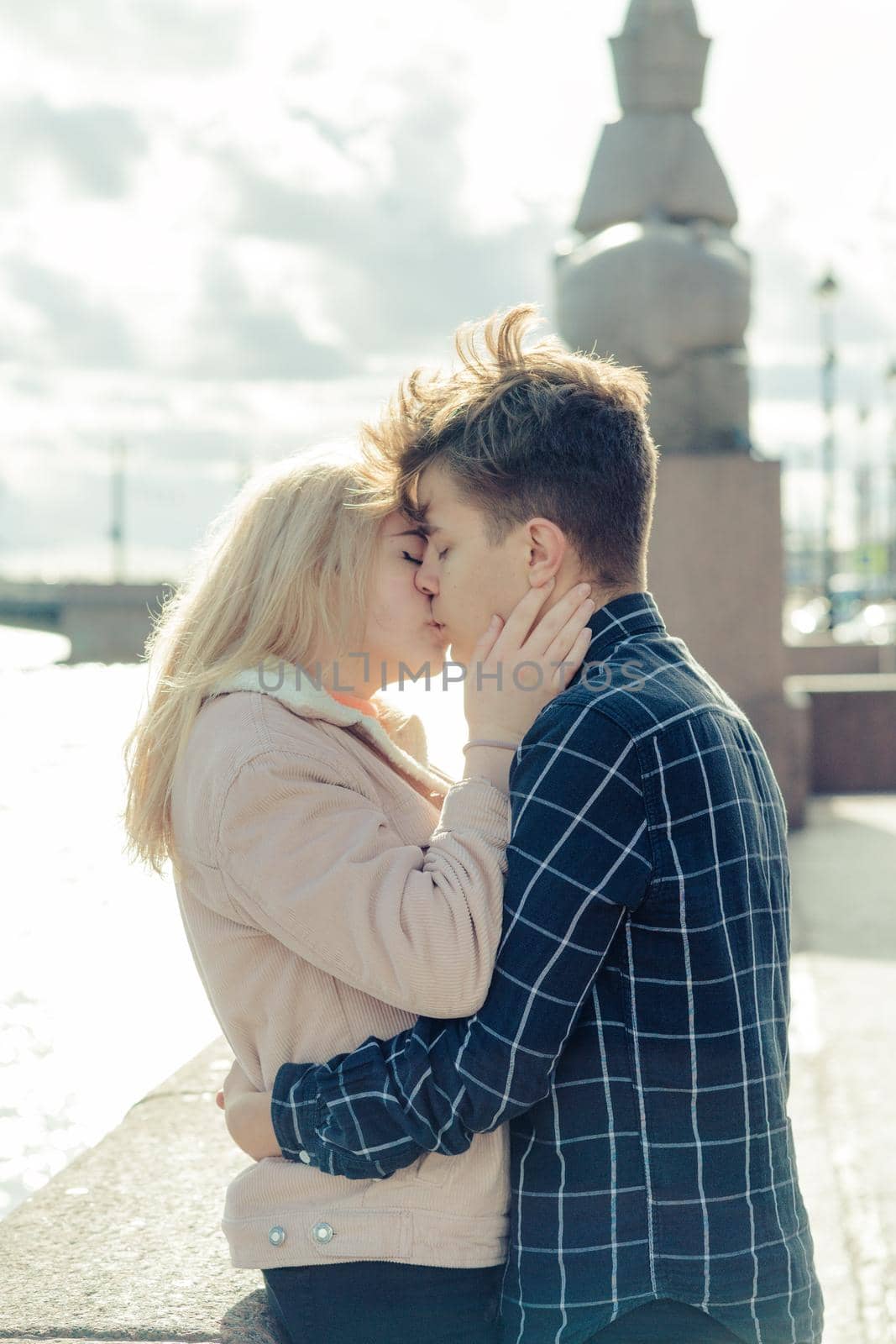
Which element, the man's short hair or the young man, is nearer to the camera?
the young man

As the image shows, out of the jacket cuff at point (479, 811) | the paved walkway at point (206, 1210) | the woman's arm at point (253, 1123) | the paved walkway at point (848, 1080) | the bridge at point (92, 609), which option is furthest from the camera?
the bridge at point (92, 609)

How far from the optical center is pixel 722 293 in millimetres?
10141

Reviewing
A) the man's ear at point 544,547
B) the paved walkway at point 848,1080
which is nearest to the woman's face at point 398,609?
the man's ear at point 544,547

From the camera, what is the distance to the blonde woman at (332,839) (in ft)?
6.28

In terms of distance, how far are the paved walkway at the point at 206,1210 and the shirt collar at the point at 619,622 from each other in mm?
1203

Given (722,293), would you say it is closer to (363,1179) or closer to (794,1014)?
(794,1014)

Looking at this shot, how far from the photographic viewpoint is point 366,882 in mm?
1913

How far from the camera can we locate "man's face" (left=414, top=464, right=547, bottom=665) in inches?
84.8

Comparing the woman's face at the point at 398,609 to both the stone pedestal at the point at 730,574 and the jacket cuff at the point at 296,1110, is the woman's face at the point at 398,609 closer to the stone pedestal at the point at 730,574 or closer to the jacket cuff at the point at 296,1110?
the jacket cuff at the point at 296,1110

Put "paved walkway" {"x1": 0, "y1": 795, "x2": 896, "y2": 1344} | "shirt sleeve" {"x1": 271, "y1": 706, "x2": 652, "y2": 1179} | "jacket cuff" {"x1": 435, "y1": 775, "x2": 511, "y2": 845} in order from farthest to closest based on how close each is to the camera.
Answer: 1. "paved walkway" {"x1": 0, "y1": 795, "x2": 896, "y2": 1344}
2. "jacket cuff" {"x1": 435, "y1": 775, "x2": 511, "y2": 845}
3. "shirt sleeve" {"x1": 271, "y1": 706, "x2": 652, "y2": 1179}

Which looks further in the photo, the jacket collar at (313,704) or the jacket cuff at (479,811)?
the jacket collar at (313,704)

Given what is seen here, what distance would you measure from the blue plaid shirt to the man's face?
0.28 metres

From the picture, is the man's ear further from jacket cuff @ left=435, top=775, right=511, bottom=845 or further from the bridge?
the bridge

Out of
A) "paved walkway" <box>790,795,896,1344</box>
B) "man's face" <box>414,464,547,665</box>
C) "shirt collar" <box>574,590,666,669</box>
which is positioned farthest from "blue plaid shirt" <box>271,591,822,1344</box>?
"paved walkway" <box>790,795,896,1344</box>
